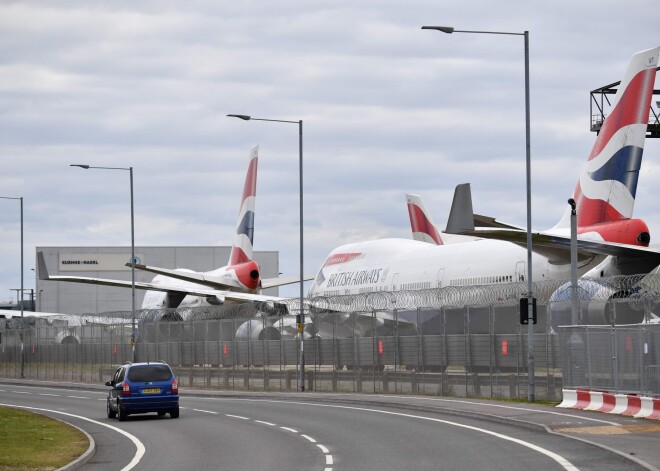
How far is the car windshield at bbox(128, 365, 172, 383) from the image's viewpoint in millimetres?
33250

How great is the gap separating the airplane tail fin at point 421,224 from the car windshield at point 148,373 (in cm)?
4642

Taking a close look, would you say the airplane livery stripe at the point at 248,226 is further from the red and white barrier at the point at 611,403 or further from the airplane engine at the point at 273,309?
the red and white barrier at the point at 611,403

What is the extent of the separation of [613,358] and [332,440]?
8596mm

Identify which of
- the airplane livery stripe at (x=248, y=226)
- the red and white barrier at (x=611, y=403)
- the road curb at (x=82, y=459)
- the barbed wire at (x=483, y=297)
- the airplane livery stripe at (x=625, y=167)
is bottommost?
the road curb at (x=82, y=459)

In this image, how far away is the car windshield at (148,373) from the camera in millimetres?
33250

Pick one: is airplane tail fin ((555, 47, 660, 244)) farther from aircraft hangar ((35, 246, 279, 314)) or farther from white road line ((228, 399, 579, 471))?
aircraft hangar ((35, 246, 279, 314))

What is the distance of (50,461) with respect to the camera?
21.8 m

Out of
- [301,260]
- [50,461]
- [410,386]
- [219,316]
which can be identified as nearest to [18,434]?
[50,461]

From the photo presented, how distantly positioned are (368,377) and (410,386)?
2.84 meters

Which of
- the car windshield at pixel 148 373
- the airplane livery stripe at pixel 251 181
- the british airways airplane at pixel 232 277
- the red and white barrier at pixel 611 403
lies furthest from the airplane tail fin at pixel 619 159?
the airplane livery stripe at pixel 251 181

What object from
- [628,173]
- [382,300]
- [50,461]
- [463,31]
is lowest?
[50,461]

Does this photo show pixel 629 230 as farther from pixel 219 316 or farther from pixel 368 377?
pixel 219 316

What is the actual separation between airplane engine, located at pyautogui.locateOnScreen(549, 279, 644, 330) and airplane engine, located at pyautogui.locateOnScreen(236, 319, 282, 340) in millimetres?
16266

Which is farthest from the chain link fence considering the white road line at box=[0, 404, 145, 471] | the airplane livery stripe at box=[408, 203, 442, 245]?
the airplane livery stripe at box=[408, 203, 442, 245]
